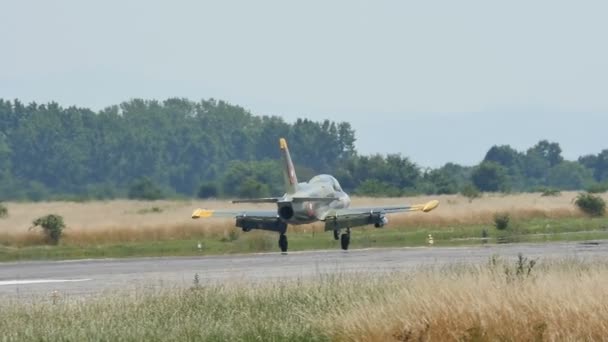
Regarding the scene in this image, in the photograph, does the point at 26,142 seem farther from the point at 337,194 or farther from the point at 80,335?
the point at 80,335

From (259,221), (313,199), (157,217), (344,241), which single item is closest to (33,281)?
(259,221)

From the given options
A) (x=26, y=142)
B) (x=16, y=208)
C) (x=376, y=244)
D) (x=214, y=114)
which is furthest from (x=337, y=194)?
(x=214, y=114)

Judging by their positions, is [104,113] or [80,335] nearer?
[80,335]

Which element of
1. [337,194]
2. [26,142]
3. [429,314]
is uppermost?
[26,142]

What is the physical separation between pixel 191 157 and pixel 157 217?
72.0 metres

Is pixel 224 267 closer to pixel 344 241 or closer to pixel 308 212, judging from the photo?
pixel 344 241

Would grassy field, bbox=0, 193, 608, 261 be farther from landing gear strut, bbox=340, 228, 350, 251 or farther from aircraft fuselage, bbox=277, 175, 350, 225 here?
landing gear strut, bbox=340, 228, 350, 251

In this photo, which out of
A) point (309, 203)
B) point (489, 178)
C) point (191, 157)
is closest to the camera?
point (309, 203)

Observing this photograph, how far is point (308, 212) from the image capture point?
46.2m

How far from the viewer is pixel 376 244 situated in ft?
166

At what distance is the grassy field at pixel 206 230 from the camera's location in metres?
50.5

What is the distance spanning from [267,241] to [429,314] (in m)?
34.2

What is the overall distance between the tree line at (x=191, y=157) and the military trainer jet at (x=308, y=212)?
2464 centimetres

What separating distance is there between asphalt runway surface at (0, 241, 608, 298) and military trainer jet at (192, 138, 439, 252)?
15.2 ft
